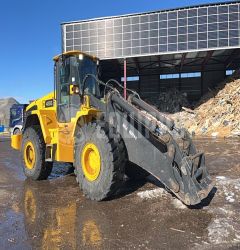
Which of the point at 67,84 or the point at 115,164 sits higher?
the point at 67,84

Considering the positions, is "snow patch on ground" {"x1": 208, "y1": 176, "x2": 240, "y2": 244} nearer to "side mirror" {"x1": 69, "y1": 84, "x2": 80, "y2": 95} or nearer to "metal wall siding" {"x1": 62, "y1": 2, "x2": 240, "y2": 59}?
"side mirror" {"x1": 69, "y1": 84, "x2": 80, "y2": 95}

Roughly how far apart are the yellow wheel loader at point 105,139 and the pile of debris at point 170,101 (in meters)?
25.1

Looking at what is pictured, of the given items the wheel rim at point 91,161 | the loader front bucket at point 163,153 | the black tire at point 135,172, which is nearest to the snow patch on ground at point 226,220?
the loader front bucket at point 163,153

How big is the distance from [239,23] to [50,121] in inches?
822

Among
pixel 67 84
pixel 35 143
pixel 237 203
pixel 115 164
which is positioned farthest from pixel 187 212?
pixel 35 143

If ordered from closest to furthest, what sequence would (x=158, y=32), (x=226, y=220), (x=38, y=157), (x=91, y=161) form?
(x=226, y=220)
(x=91, y=161)
(x=38, y=157)
(x=158, y=32)

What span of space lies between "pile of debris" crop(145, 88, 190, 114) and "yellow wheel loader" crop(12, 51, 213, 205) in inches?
990

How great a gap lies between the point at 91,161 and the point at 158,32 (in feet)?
72.3

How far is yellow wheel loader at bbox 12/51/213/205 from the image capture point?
18.0 feet

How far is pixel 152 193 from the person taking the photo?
6.55 meters

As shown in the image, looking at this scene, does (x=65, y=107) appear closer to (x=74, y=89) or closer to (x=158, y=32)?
(x=74, y=89)

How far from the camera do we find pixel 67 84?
7621mm

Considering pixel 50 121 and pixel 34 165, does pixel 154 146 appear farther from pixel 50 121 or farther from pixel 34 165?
pixel 34 165

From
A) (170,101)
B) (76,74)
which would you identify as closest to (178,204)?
(76,74)
